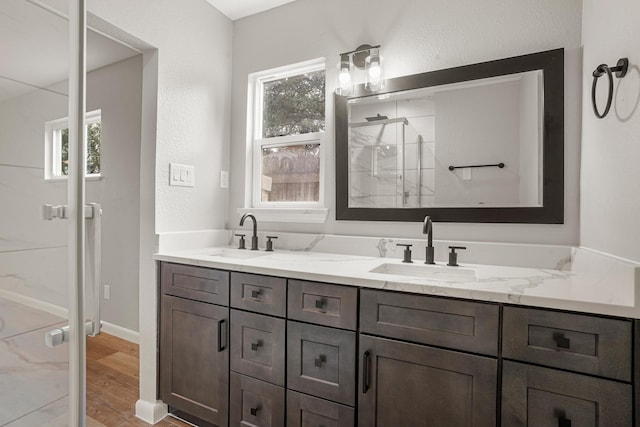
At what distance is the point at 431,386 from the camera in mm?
1096

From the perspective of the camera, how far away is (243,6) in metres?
2.17

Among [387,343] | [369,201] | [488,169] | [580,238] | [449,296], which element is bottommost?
[387,343]

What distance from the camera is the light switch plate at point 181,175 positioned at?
74.6 inches

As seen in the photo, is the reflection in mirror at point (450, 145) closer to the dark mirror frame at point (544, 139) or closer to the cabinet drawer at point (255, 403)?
the dark mirror frame at point (544, 139)

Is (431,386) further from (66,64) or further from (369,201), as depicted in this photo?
(66,64)

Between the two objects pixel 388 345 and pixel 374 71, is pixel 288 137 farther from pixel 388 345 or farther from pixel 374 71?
pixel 388 345

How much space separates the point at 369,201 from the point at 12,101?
5.03ft

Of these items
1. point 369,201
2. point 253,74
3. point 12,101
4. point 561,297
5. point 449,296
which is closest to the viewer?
point 12,101

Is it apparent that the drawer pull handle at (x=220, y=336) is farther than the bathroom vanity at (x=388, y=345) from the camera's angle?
Yes

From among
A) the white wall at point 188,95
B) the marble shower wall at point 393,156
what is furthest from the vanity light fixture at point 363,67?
the white wall at point 188,95

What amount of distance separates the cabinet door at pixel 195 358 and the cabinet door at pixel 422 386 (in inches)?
28.1

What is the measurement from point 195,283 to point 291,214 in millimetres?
736

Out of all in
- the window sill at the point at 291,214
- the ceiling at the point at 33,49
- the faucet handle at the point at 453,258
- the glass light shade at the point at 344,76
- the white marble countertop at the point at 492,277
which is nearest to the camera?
the ceiling at the point at 33,49

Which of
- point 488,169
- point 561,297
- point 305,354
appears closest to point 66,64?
point 305,354
